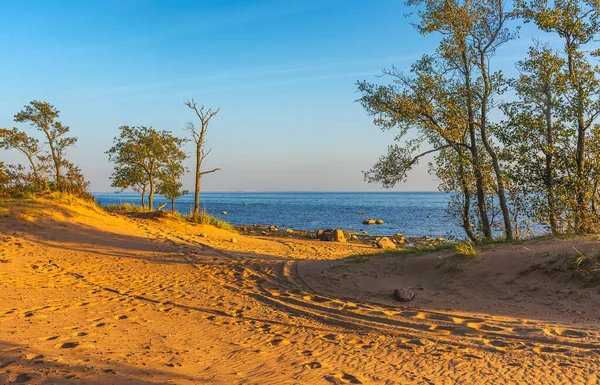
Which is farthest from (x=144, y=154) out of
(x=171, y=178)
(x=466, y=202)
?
(x=466, y=202)

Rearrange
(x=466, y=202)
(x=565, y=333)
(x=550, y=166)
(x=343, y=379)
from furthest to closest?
(x=466, y=202)
(x=550, y=166)
(x=565, y=333)
(x=343, y=379)

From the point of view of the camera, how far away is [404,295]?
8688mm

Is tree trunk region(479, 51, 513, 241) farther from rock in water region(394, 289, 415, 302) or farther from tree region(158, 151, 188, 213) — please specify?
tree region(158, 151, 188, 213)

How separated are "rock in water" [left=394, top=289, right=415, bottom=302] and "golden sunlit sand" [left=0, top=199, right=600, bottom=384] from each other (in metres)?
0.18

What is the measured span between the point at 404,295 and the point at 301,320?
2.45m

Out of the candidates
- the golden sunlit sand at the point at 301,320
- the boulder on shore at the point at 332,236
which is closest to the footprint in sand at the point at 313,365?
the golden sunlit sand at the point at 301,320

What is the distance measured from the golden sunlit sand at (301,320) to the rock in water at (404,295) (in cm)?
18

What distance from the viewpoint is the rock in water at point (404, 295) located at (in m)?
8.64

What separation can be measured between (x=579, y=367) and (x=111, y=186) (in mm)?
35598

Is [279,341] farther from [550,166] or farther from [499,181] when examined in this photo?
[550,166]

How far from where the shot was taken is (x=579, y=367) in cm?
519

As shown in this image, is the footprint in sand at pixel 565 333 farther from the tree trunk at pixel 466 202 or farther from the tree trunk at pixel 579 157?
the tree trunk at pixel 466 202

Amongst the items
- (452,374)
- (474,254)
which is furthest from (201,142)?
(452,374)

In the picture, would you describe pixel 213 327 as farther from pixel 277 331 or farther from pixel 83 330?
pixel 83 330
